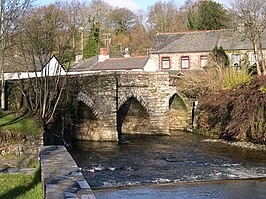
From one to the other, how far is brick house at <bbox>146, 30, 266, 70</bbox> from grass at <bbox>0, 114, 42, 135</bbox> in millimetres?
20672

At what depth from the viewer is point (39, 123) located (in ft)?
52.6

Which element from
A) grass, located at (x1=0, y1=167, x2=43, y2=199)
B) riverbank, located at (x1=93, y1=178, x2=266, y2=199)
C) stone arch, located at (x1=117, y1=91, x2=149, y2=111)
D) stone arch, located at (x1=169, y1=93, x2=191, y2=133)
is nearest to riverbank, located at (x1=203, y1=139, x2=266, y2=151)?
stone arch, located at (x1=117, y1=91, x2=149, y2=111)

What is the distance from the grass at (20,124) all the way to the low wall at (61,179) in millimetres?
6425

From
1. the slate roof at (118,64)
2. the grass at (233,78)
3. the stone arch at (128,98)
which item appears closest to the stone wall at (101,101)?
the stone arch at (128,98)

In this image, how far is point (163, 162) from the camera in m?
16.6

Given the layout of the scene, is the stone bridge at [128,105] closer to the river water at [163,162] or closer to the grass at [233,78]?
the river water at [163,162]

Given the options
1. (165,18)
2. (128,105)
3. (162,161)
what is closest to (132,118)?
(128,105)

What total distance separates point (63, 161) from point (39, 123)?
835cm

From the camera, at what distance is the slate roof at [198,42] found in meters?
36.3

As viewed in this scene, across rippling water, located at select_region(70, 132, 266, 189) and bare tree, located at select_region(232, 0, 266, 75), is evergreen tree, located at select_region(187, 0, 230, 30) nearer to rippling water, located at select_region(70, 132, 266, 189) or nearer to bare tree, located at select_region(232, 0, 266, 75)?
bare tree, located at select_region(232, 0, 266, 75)

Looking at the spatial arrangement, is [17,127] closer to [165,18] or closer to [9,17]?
[9,17]

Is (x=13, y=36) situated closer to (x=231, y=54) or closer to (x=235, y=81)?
(x=235, y=81)

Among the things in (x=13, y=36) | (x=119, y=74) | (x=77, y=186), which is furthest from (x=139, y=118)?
(x=77, y=186)

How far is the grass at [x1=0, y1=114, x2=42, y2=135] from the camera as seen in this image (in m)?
15.0
